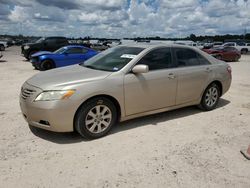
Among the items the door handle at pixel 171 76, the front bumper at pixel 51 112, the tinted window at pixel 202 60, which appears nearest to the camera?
the front bumper at pixel 51 112

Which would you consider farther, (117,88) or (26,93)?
(117,88)

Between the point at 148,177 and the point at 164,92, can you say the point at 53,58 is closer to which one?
the point at 164,92

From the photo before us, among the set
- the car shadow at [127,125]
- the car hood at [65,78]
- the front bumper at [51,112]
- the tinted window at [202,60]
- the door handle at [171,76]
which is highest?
the tinted window at [202,60]

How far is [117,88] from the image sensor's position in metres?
4.27

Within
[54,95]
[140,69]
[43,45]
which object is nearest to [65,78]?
[54,95]

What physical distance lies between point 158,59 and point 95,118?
5.82ft

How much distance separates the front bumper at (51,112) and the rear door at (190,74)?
93.4 inches

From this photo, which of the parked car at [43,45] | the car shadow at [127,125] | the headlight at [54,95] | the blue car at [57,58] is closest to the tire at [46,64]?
the blue car at [57,58]

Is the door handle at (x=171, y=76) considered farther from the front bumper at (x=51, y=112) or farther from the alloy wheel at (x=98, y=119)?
the front bumper at (x=51, y=112)

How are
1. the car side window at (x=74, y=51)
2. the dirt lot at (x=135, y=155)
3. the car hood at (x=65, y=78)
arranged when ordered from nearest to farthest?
the dirt lot at (x=135, y=155)
the car hood at (x=65, y=78)
the car side window at (x=74, y=51)

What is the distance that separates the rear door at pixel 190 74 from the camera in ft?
17.1

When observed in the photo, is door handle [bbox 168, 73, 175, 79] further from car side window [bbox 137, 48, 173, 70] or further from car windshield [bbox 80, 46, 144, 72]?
car windshield [bbox 80, 46, 144, 72]

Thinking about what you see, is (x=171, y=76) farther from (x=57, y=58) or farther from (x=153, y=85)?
(x=57, y=58)

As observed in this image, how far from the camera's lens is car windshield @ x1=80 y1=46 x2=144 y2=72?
461 cm
